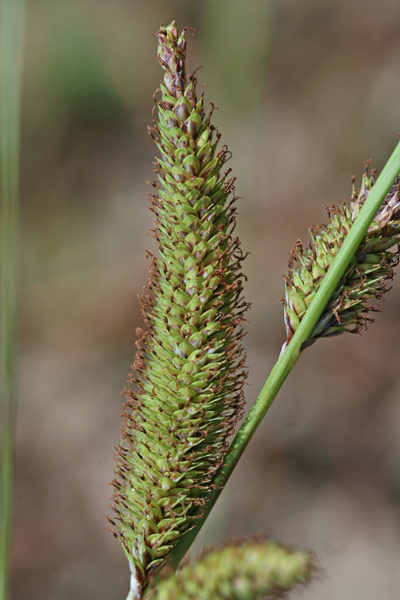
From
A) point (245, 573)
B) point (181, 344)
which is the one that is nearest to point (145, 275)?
point (181, 344)

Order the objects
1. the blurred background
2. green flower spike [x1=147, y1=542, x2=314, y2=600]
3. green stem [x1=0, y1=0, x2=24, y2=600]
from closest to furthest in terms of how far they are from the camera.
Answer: green flower spike [x1=147, y1=542, x2=314, y2=600], green stem [x1=0, y1=0, x2=24, y2=600], the blurred background

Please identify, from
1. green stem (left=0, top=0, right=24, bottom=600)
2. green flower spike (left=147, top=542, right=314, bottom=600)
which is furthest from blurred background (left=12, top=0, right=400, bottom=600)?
green flower spike (left=147, top=542, right=314, bottom=600)

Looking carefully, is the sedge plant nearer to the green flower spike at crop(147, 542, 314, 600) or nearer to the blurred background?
the green flower spike at crop(147, 542, 314, 600)

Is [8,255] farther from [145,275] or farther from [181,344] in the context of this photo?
[145,275]

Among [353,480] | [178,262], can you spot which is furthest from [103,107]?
[178,262]

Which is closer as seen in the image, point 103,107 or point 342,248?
point 342,248

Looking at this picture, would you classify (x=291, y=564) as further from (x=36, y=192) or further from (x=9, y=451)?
(x=36, y=192)
